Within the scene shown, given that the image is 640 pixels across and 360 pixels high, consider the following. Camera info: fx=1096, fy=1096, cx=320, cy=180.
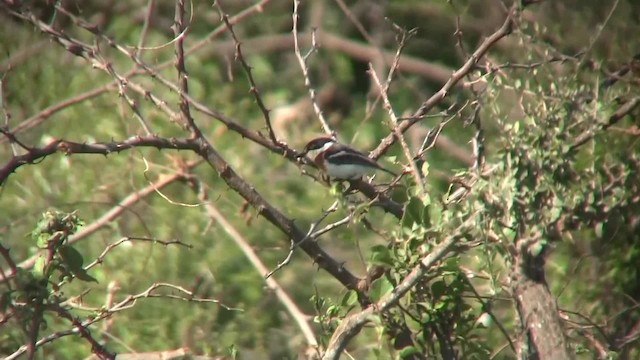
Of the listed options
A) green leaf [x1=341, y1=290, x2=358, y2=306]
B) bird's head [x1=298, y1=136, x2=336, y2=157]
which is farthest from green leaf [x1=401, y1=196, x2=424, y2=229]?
bird's head [x1=298, y1=136, x2=336, y2=157]

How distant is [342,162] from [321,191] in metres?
2.79

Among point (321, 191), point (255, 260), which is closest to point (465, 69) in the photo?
point (255, 260)

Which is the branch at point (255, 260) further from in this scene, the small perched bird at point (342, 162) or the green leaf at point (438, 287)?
the green leaf at point (438, 287)

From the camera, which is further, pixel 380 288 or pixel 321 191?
pixel 321 191

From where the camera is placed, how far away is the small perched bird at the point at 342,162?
3561 mm

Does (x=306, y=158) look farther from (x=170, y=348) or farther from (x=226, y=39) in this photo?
(x=226, y=39)

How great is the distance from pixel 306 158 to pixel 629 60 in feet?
4.58

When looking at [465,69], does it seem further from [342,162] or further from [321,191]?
[321,191]

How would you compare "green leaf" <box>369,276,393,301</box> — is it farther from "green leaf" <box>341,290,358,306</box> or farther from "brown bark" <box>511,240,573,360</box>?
"brown bark" <box>511,240,573,360</box>

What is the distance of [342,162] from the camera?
361cm

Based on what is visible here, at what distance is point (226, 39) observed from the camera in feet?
28.6

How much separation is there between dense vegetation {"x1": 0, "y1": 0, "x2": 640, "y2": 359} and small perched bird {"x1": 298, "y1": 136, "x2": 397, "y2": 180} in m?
0.05

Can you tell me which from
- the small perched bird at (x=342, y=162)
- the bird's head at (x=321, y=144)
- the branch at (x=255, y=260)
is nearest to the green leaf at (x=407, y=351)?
the small perched bird at (x=342, y=162)

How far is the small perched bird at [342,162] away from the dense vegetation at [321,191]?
0.17ft
